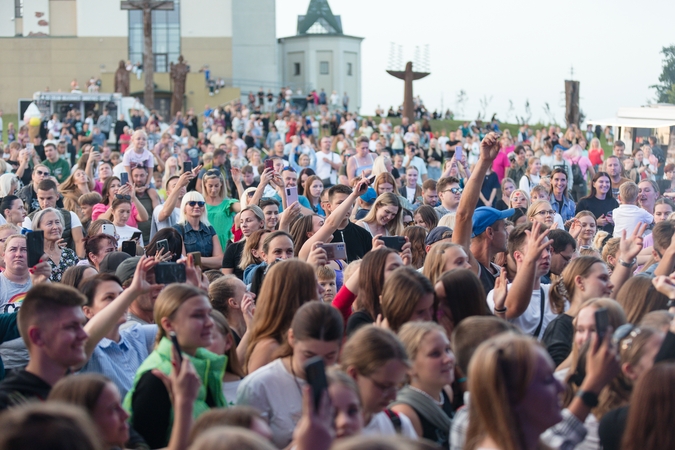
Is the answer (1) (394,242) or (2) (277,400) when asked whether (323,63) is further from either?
(2) (277,400)

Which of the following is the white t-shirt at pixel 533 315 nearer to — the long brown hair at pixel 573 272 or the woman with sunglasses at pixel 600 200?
the long brown hair at pixel 573 272

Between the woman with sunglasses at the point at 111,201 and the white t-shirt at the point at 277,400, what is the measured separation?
5290mm

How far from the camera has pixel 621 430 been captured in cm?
343


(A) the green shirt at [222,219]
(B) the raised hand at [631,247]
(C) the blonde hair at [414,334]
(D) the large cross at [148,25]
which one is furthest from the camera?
(D) the large cross at [148,25]

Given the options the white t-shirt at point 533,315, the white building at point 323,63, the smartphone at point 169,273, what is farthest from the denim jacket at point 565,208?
the white building at point 323,63

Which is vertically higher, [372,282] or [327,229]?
[327,229]

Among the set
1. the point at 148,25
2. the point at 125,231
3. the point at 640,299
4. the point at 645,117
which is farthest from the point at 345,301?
the point at 148,25

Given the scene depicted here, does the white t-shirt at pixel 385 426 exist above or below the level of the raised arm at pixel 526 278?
below

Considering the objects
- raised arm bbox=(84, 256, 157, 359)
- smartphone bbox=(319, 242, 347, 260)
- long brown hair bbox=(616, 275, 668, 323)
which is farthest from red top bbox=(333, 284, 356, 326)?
long brown hair bbox=(616, 275, 668, 323)

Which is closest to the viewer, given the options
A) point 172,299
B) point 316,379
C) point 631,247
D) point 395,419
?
point 316,379

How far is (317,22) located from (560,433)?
69785 millimetres

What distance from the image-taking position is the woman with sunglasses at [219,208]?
32.0 feet

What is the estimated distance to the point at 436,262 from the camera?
540 cm

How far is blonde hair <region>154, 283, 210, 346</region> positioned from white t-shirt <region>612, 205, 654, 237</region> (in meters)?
6.45
